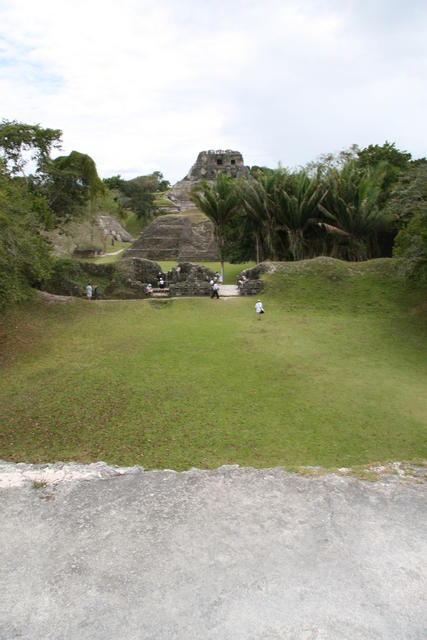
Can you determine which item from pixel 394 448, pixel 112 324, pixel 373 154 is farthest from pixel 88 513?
pixel 373 154

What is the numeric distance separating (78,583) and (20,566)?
2.50 ft

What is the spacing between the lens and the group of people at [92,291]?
1641 cm

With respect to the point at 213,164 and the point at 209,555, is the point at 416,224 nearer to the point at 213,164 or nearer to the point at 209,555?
the point at 209,555

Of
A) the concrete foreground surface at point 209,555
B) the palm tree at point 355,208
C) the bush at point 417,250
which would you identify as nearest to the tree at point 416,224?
the bush at point 417,250

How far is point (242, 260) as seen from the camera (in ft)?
75.9

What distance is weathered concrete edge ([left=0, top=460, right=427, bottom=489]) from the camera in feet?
21.5

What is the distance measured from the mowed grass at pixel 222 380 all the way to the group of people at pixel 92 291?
46.5 inches

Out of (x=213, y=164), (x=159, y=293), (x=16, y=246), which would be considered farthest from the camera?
(x=213, y=164)

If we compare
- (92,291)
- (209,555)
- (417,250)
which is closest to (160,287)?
(92,291)

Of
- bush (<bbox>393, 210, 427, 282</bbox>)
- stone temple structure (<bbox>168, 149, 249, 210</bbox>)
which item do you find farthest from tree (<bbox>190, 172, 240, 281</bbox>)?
stone temple structure (<bbox>168, 149, 249, 210</bbox>)

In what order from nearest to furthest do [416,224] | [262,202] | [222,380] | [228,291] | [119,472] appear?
[119,472] < [222,380] < [416,224] < [228,291] < [262,202]

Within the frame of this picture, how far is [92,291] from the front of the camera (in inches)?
665

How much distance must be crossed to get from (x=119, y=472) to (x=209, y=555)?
7.14ft

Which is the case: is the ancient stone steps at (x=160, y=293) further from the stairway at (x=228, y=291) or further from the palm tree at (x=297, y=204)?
the palm tree at (x=297, y=204)
